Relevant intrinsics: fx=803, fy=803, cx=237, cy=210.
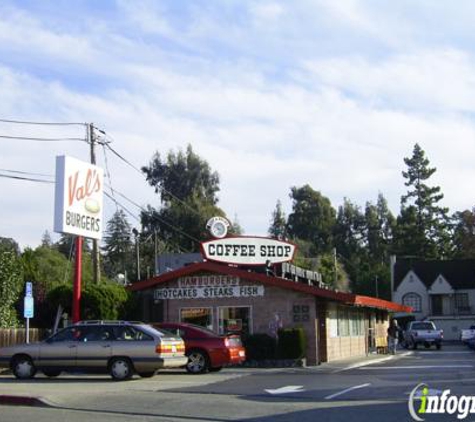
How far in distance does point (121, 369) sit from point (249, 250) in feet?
37.1

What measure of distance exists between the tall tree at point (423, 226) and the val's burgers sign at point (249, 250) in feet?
204

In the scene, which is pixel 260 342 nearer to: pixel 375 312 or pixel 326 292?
pixel 326 292

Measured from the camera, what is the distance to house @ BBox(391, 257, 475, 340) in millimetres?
77250

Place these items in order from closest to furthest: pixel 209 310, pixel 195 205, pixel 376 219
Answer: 1. pixel 209 310
2. pixel 195 205
3. pixel 376 219

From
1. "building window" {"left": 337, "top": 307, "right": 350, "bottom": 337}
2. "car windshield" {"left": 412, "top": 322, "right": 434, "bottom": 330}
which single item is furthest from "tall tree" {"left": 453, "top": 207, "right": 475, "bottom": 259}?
"building window" {"left": 337, "top": 307, "right": 350, "bottom": 337}

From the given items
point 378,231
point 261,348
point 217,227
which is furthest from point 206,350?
point 378,231

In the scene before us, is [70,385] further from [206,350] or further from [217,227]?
[217,227]

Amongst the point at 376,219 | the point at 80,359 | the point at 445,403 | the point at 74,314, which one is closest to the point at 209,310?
the point at 74,314

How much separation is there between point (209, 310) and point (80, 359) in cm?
939

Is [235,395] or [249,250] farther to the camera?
[249,250]

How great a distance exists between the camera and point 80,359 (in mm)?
21469

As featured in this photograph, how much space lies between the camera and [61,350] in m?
21.7

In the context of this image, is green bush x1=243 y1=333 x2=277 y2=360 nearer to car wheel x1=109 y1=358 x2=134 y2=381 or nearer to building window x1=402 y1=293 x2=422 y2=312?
car wheel x1=109 y1=358 x2=134 y2=381

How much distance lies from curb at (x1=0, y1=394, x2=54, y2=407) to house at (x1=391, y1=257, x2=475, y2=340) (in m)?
63.4
